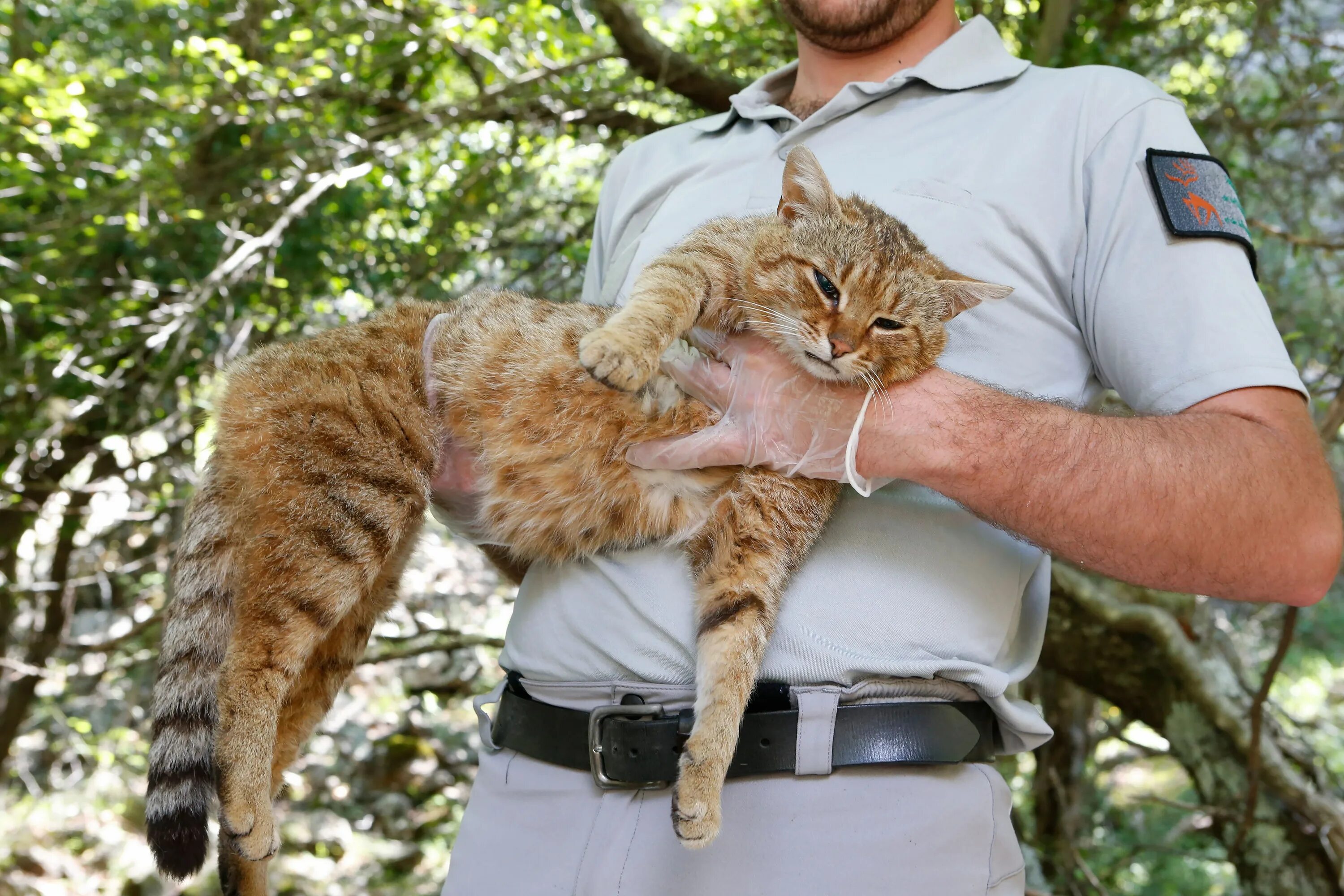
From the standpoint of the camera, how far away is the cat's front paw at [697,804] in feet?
6.25

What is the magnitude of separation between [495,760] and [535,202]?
4.28 meters

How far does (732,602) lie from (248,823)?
1.21 meters

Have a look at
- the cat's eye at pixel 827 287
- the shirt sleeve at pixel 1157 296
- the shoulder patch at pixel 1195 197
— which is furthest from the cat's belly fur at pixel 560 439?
the shoulder patch at pixel 1195 197

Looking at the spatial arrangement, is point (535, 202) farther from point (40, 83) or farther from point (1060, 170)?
point (1060, 170)

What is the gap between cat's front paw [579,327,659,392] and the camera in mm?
2020

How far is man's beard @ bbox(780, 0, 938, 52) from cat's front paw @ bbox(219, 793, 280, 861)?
2449 mm

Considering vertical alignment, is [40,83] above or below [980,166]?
below

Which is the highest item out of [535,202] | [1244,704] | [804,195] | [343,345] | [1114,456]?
[804,195]

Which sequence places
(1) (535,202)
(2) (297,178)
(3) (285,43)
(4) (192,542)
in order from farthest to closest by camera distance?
1. (1) (535,202)
2. (3) (285,43)
3. (2) (297,178)
4. (4) (192,542)

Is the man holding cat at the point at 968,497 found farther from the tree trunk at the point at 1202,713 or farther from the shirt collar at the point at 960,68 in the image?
the tree trunk at the point at 1202,713

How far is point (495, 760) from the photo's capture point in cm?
232

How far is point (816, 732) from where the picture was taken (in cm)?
187

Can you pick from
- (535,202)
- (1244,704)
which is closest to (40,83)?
(535,202)

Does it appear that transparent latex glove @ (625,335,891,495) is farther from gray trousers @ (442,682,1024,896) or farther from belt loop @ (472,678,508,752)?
belt loop @ (472,678,508,752)
